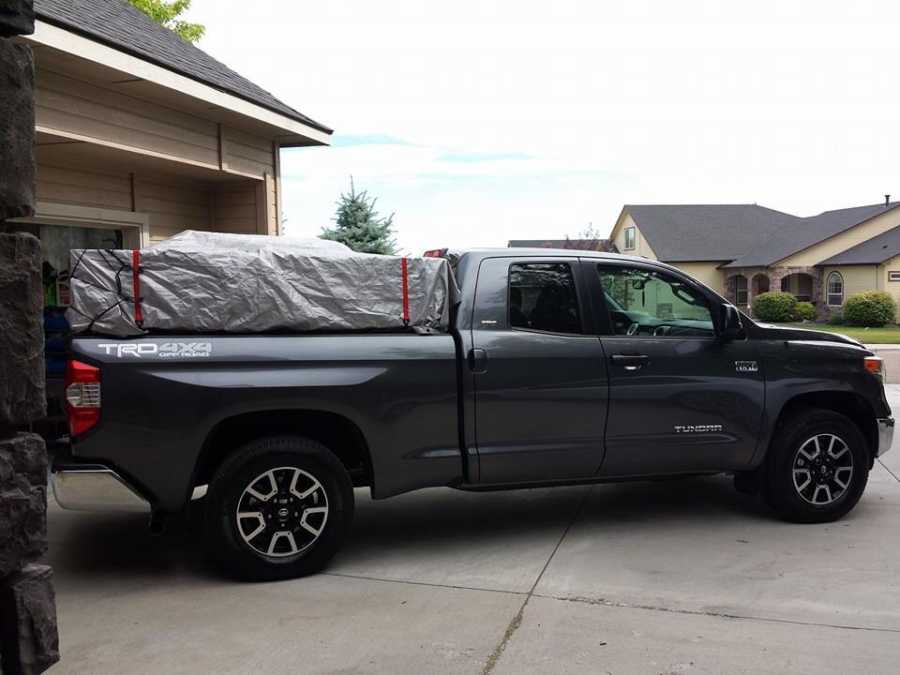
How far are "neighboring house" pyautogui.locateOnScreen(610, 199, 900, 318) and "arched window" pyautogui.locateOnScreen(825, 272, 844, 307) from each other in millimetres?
48

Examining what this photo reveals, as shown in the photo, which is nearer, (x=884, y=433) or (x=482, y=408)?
(x=482, y=408)

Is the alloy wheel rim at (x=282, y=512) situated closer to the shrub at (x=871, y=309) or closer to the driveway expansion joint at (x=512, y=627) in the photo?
the driveway expansion joint at (x=512, y=627)

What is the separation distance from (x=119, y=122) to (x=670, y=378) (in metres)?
5.98

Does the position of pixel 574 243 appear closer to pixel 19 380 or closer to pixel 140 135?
pixel 140 135

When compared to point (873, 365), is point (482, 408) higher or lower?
lower

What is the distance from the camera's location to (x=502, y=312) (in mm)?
5590

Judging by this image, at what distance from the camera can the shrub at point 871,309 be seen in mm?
37469

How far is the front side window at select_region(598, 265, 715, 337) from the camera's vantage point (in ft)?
19.5

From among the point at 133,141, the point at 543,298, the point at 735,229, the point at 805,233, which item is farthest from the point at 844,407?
the point at 735,229

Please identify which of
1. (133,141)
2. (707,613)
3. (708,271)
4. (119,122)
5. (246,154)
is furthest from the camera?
(708,271)

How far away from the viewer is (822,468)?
6113 mm

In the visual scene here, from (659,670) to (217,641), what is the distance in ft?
6.89

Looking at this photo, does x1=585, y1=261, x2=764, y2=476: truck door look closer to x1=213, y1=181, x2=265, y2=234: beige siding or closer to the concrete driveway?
the concrete driveway

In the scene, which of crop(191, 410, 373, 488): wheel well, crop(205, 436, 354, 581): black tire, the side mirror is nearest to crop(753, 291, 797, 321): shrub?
the side mirror
